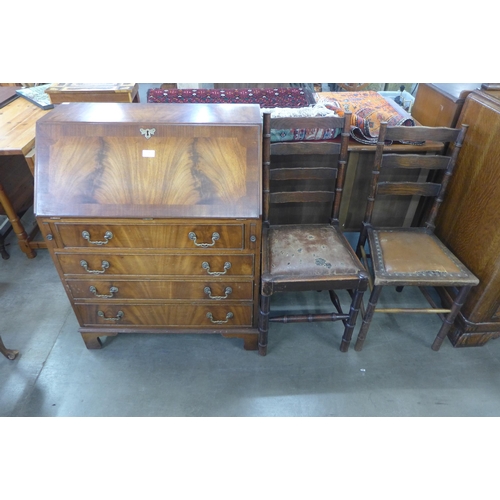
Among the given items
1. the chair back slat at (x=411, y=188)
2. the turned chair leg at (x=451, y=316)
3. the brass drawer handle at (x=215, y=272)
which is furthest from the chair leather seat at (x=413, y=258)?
the brass drawer handle at (x=215, y=272)

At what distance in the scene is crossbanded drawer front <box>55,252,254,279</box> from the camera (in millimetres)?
1736

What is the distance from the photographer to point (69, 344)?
2176mm

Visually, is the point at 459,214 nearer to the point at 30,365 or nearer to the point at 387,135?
the point at 387,135

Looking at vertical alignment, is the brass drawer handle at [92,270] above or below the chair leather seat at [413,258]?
above

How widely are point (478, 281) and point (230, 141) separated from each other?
1462 millimetres

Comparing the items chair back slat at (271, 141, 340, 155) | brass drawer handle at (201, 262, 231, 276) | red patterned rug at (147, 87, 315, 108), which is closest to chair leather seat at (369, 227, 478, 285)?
chair back slat at (271, 141, 340, 155)

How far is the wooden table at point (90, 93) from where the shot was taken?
2611mm

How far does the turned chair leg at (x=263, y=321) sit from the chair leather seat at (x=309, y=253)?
17 cm

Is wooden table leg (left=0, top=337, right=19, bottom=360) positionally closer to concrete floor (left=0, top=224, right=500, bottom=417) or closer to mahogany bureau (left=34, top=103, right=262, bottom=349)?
concrete floor (left=0, top=224, right=500, bottom=417)

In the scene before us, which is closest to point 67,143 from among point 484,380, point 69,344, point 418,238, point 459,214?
point 69,344

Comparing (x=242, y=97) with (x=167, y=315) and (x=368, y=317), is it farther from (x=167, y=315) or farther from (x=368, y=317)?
(x=368, y=317)

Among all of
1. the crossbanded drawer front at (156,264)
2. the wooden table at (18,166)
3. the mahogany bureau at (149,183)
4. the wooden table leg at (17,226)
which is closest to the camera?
the mahogany bureau at (149,183)

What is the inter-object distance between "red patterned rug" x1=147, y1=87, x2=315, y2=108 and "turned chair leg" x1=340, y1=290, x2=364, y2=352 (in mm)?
1357

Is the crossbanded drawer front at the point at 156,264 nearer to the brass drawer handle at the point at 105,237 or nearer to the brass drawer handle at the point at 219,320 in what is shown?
the brass drawer handle at the point at 105,237
